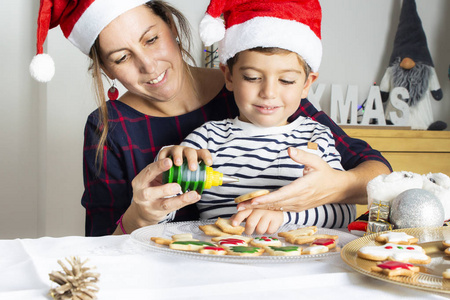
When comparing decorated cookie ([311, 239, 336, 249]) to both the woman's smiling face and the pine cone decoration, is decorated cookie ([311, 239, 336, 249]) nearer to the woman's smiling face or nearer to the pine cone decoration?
the pine cone decoration

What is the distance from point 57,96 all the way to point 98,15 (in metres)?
1.52

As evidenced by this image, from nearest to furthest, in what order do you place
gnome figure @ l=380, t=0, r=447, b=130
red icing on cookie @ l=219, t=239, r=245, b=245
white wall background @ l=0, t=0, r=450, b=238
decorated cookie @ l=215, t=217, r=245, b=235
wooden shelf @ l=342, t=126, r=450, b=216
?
red icing on cookie @ l=219, t=239, r=245, b=245
decorated cookie @ l=215, t=217, r=245, b=235
white wall background @ l=0, t=0, r=450, b=238
wooden shelf @ l=342, t=126, r=450, b=216
gnome figure @ l=380, t=0, r=447, b=130

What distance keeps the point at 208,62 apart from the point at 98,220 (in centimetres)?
157

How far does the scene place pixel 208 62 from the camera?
9.22 feet

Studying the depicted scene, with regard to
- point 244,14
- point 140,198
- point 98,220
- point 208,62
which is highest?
point 208,62

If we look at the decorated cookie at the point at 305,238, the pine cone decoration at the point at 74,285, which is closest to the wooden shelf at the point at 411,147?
the decorated cookie at the point at 305,238

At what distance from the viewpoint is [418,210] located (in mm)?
862

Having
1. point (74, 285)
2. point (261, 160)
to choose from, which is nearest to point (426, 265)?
point (74, 285)

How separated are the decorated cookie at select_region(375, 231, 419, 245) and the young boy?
334 mm

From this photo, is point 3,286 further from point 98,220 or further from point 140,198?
point 98,220

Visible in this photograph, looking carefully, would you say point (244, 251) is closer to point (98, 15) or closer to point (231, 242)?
point (231, 242)

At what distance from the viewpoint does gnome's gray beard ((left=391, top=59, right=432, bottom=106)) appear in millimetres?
3117

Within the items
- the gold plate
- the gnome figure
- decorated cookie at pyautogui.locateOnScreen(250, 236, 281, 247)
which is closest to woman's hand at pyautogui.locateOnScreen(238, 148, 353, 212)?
decorated cookie at pyautogui.locateOnScreen(250, 236, 281, 247)

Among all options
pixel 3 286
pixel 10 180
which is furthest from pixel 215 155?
pixel 10 180
